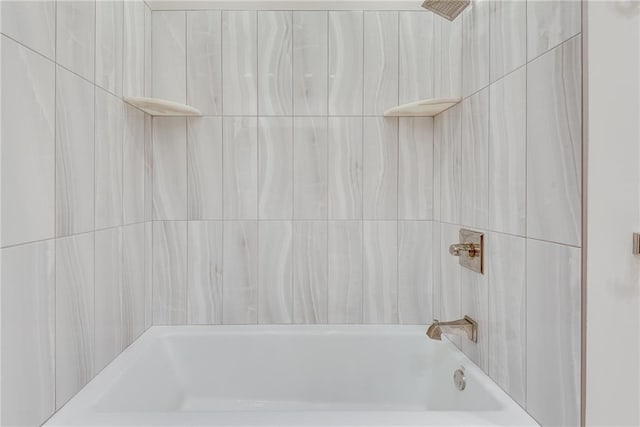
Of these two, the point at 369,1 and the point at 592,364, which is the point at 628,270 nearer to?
the point at 592,364

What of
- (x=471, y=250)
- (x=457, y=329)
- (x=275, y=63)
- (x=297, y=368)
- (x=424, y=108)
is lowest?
(x=297, y=368)

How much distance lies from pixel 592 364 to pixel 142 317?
1657 mm

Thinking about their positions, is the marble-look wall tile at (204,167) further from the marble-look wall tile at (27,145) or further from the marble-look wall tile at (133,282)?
the marble-look wall tile at (27,145)

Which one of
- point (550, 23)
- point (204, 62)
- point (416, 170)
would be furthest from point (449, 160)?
point (204, 62)

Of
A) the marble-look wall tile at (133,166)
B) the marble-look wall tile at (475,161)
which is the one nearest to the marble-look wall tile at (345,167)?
the marble-look wall tile at (475,161)

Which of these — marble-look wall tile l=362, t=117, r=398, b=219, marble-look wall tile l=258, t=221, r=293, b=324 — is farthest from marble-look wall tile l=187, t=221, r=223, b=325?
marble-look wall tile l=362, t=117, r=398, b=219

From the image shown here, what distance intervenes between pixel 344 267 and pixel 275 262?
0.32 m

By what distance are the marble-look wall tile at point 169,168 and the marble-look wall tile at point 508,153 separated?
1.30 m

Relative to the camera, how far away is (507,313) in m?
1.25

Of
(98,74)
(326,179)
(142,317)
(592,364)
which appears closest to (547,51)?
(592,364)

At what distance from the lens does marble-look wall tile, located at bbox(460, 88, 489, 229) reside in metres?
1.39

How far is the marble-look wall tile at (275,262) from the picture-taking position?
1.90m

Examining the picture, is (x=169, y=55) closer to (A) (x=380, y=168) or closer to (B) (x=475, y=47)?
(A) (x=380, y=168)

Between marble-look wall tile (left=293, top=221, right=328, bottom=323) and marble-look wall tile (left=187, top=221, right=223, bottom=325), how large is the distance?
351mm
